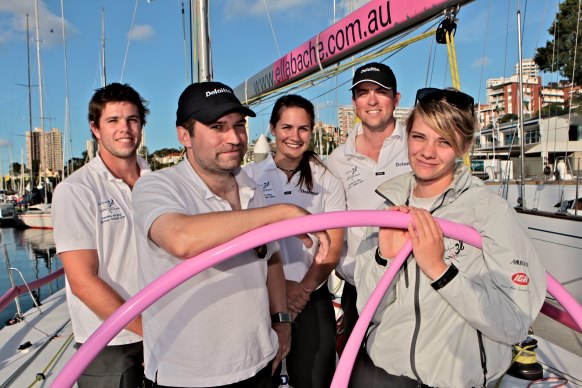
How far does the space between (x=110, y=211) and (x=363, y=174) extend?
167 centimetres

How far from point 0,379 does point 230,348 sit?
2.78m

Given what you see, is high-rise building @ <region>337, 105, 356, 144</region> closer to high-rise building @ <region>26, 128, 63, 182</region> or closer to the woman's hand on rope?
the woman's hand on rope

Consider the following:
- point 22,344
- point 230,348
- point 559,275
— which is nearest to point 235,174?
point 230,348

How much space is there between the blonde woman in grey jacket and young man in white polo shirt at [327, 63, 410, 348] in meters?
0.96

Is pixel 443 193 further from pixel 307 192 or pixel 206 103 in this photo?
pixel 307 192

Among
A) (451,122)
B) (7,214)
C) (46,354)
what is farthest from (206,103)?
(7,214)

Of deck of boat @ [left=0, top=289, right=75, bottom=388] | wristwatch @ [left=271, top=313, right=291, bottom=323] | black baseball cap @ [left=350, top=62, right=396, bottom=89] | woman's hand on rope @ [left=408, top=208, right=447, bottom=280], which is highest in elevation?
black baseball cap @ [left=350, top=62, right=396, bottom=89]

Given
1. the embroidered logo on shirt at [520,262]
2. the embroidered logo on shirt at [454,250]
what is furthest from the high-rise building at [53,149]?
the embroidered logo on shirt at [520,262]

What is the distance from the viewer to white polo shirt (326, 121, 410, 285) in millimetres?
2996

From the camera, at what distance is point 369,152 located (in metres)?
3.21

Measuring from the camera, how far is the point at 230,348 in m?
1.84

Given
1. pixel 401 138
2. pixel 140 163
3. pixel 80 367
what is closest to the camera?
pixel 80 367

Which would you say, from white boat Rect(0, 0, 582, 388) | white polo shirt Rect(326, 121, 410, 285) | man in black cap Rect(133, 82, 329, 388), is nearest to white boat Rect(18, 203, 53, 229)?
white boat Rect(0, 0, 582, 388)

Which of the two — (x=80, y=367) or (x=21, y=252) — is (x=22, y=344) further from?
(x=21, y=252)
